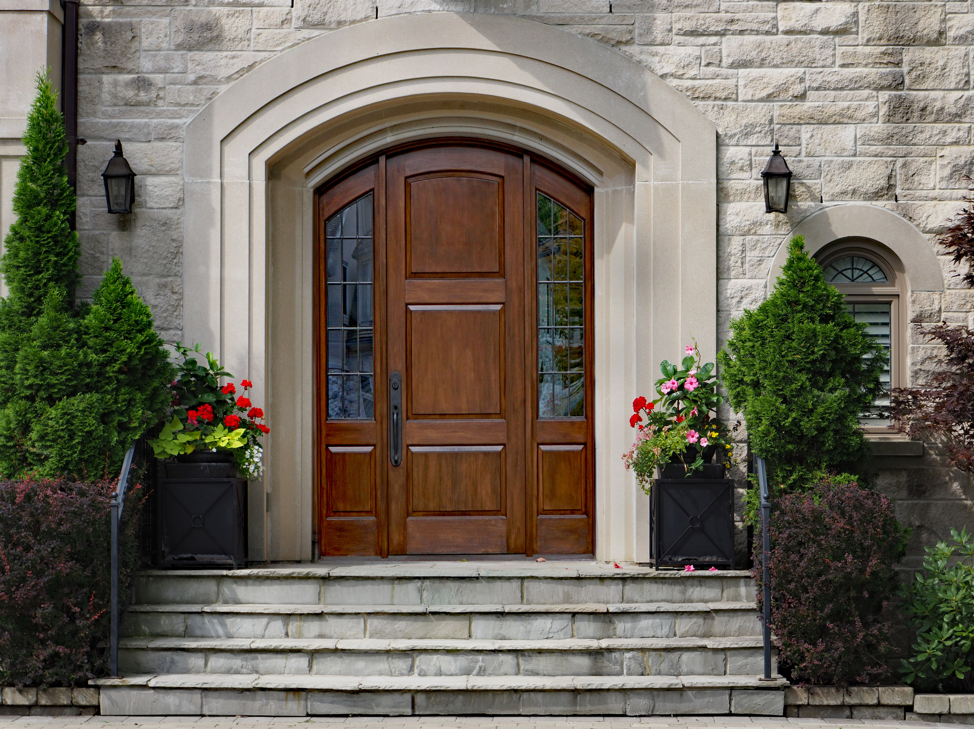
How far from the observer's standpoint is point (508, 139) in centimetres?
655

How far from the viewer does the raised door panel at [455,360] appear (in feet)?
21.6

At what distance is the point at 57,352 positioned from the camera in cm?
542

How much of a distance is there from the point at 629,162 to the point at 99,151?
3538 mm

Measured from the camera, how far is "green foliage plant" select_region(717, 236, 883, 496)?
217 inches

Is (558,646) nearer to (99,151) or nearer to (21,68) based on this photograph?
(99,151)

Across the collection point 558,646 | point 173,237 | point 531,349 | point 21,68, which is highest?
point 21,68

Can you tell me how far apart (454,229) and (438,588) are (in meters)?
2.50

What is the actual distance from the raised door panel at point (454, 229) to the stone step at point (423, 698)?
9.30 ft

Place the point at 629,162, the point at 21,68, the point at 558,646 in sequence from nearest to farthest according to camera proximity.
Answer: the point at 558,646 < the point at 21,68 < the point at 629,162

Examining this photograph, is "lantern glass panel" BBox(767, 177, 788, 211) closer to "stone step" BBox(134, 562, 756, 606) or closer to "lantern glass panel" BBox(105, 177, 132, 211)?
"stone step" BBox(134, 562, 756, 606)

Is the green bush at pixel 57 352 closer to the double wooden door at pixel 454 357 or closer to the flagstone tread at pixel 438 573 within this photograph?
the flagstone tread at pixel 438 573

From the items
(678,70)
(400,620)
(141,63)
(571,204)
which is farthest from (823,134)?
(141,63)

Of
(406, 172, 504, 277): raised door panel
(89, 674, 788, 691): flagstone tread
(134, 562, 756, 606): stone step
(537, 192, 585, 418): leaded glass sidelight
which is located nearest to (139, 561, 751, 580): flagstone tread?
(134, 562, 756, 606): stone step

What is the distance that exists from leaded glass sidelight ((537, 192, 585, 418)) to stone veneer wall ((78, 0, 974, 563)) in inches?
39.3
